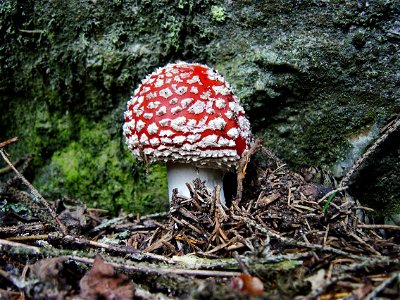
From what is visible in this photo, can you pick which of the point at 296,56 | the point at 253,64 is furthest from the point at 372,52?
the point at 253,64

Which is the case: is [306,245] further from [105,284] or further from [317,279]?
[105,284]

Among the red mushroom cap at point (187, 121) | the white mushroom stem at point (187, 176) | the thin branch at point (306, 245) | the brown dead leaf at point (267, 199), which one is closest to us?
the thin branch at point (306, 245)

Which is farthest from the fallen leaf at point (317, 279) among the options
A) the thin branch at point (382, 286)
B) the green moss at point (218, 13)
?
the green moss at point (218, 13)

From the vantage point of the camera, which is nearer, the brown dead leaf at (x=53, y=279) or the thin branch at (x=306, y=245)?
the brown dead leaf at (x=53, y=279)

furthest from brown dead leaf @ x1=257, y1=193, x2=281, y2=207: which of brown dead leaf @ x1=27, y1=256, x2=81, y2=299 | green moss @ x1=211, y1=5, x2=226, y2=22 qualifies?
green moss @ x1=211, y1=5, x2=226, y2=22

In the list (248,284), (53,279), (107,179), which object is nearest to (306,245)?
(248,284)

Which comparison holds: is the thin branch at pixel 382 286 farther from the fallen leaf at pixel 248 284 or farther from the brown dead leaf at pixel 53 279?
the brown dead leaf at pixel 53 279
